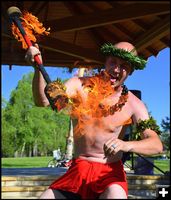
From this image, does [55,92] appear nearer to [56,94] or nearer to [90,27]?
[56,94]

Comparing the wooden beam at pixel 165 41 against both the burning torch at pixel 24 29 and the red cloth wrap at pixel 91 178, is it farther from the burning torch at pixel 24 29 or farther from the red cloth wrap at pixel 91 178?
the red cloth wrap at pixel 91 178

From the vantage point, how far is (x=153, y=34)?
889 cm

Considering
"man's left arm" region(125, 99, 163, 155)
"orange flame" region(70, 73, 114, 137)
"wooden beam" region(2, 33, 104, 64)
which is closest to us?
"man's left arm" region(125, 99, 163, 155)

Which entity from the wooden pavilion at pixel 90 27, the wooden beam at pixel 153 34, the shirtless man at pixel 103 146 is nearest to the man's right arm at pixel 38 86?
the shirtless man at pixel 103 146

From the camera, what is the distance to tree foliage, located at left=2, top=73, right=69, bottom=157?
45844 millimetres

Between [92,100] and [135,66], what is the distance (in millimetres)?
357

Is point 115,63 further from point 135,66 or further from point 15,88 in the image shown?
point 15,88

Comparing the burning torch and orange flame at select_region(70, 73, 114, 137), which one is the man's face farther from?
the burning torch

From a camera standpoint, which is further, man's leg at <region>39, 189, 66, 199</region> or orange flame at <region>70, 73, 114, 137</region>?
orange flame at <region>70, 73, 114, 137</region>

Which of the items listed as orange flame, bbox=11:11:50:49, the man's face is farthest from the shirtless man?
orange flame, bbox=11:11:50:49

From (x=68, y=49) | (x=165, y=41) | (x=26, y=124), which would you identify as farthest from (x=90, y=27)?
(x=26, y=124)

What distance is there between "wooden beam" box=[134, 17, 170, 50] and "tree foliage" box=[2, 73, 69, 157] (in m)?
35.1

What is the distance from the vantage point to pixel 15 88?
48562 millimetres

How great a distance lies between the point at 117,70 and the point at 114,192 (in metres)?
0.72
